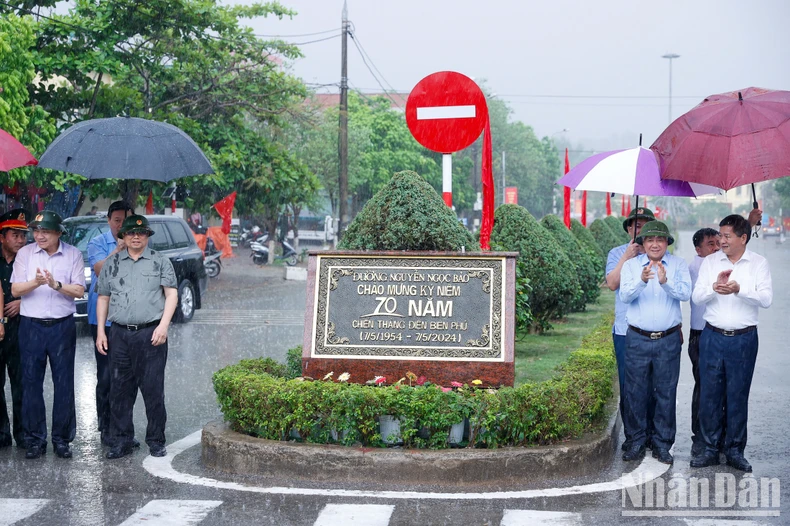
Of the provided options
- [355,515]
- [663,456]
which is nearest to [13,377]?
[355,515]

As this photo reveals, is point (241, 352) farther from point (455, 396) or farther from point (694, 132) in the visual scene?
point (694, 132)

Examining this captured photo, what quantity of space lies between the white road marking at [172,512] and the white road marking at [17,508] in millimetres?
626

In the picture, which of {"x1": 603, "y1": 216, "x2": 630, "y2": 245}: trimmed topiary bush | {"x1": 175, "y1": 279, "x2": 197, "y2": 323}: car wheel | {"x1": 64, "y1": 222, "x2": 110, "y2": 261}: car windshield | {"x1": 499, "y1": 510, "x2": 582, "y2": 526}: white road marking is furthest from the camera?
{"x1": 603, "y1": 216, "x2": 630, "y2": 245}: trimmed topiary bush

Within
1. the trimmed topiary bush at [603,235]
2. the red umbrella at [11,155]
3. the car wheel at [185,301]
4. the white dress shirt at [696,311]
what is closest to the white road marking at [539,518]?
the white dress shirt at [696,311]

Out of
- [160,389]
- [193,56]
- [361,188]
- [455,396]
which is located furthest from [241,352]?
[361,188]

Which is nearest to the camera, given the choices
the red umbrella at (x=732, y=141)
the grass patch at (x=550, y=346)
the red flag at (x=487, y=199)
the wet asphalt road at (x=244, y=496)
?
the wet asphalt road at (x=244, y=496)

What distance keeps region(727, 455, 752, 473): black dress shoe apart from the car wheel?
11810 mm

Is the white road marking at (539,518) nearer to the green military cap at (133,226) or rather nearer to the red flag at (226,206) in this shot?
the green military cap at (133,226)

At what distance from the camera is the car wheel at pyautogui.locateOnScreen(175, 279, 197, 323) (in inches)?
681

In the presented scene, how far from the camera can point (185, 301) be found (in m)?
17.6

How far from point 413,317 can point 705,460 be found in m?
2.31

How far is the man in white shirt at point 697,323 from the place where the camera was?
284 inches

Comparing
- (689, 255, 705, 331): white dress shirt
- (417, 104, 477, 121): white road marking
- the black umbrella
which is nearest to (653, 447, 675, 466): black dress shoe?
(689, 255, 705, 331): white dress shirt

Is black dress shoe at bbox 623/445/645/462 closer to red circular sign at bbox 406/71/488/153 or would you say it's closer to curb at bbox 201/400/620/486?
curb at bbox 201/400/620/486
